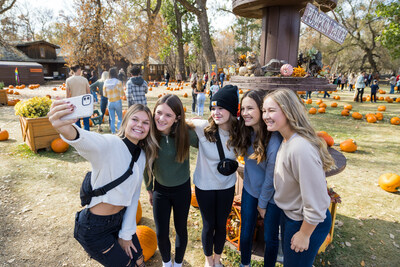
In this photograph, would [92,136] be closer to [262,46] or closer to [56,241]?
[56,241]

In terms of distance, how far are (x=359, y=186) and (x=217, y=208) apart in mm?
3866

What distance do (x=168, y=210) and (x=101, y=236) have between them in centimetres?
77

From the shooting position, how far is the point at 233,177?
2.62m

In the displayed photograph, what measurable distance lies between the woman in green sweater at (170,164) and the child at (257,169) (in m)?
0.58

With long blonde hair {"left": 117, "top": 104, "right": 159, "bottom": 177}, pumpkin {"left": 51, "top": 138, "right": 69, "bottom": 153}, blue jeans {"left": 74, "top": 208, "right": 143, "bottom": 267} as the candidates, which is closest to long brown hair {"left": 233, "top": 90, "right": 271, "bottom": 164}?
long blonde hair {"left": 117, "top": 104, "right": 159, "bottom": 177}

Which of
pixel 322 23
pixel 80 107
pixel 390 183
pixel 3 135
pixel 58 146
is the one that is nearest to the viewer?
pixel 80 107

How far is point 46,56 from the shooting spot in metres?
40.9

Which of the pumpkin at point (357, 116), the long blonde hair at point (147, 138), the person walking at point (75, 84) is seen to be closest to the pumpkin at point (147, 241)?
the long blonde hair at point (147, 138)

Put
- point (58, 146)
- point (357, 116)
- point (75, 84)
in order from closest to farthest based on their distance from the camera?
point (58, 146)
point (75, 84)
point (357, 116)

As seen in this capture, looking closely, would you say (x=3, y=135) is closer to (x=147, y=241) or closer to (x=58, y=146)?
(x=58, y=146)

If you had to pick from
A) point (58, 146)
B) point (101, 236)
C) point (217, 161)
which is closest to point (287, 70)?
point (217, 161)

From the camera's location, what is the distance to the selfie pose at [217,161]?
7.94 feet

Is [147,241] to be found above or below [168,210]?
below

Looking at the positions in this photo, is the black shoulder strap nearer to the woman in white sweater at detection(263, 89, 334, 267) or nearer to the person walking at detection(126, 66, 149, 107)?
the woman in white sweater at detection(263, 89, 334, 267)
